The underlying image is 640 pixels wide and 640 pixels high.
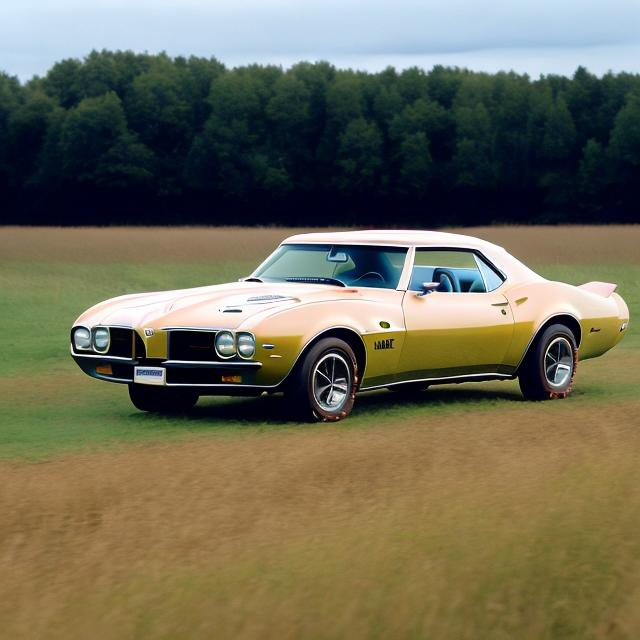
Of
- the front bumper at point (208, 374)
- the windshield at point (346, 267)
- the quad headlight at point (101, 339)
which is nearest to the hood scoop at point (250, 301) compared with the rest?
the front bumper at point (208, 374)

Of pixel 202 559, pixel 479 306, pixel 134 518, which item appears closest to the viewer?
pixel 202 559

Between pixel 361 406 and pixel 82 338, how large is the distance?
7.82 feet

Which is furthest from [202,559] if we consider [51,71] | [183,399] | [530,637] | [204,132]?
[51,71]

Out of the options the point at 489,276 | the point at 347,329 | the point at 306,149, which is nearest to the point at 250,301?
the point at 347,329

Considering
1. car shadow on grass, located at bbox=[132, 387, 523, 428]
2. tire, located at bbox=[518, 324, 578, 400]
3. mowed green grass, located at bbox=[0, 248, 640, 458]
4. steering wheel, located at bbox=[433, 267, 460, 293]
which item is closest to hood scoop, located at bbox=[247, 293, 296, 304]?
car shadow on grass, located at bbox=[132, 387, 523, 428]

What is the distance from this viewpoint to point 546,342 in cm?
1272

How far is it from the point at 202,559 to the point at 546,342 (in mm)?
6614

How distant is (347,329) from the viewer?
11133mm

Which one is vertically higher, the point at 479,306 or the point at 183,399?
the point at 479,306

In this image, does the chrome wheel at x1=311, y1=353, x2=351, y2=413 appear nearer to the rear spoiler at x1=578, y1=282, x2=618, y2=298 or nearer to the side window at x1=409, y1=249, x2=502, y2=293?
the side window at x1=409, y1=249, x2=502, y2=293

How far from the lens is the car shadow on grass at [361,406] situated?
11.5 meters

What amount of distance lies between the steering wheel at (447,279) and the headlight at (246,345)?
84.5 inches

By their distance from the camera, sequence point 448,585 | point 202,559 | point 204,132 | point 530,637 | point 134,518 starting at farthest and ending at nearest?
point 204,132 < point 134,518 < point 202,559 < point 448,585 < point 530,637

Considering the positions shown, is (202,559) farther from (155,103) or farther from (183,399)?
(155,103)
